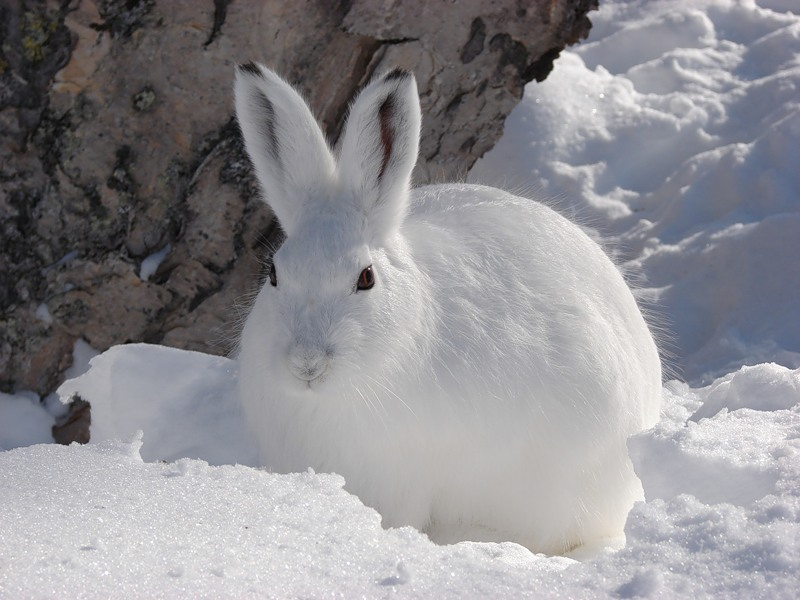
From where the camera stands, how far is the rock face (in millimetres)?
4348

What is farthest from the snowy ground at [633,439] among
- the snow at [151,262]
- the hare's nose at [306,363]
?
the snow at [151,262]

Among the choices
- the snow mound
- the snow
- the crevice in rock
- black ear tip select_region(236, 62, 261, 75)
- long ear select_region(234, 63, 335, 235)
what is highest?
the crevice in rock

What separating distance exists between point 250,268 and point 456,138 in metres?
1.32

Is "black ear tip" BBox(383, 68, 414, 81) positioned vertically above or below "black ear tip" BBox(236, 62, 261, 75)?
above

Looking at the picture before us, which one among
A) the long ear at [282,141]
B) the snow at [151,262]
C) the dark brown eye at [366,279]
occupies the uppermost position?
the long ear at [282,141]

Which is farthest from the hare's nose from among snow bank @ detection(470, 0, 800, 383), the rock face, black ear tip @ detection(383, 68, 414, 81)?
snow bank @ detection(470, 0, 800, 383)

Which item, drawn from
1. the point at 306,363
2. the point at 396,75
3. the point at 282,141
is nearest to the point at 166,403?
the point at 282,141

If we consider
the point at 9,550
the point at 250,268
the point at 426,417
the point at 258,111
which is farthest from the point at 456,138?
the point at 9,550

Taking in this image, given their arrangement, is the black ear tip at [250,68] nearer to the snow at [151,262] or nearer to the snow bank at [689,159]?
the snow at [151,262]

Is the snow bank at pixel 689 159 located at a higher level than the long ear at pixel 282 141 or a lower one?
higher

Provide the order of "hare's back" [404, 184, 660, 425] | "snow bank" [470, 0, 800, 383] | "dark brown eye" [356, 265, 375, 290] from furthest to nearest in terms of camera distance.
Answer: "snow bank" [470, 0, 800, 383]
"hare's back" [404, 184, 660, 425]
"dark brown eye" [356, 265, 375, 290]

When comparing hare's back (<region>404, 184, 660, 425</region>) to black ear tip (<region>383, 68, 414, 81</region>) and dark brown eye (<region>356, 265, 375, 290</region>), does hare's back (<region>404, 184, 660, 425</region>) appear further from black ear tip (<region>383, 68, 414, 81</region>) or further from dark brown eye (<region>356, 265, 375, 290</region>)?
black ear tip (<region>383, 68, 414, 81</region>)

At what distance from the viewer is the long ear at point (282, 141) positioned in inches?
119

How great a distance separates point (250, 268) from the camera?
15.5 feet
